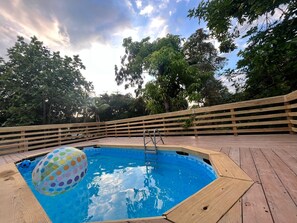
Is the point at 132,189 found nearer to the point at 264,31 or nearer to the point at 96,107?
the point at 264,31

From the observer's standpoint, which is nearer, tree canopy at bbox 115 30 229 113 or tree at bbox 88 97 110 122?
tree canopy at bbox 115 30 229 113

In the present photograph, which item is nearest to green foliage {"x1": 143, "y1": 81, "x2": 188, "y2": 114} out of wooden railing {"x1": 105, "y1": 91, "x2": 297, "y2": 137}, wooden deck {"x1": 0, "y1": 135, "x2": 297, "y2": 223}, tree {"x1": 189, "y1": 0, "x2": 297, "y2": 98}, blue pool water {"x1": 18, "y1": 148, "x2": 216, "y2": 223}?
wooden railing {"x1": 105, "y1": 91, "x2": 297, "y2": 137}

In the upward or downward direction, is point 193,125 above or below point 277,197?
above

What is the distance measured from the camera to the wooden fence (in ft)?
11.6

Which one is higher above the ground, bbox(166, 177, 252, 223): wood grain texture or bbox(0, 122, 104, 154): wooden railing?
bbox(0, 122, 104, 154): wooden railing

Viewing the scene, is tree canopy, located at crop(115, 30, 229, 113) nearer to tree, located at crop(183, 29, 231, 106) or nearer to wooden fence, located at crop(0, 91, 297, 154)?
tree, located at crop(183, 29, 231, 106)

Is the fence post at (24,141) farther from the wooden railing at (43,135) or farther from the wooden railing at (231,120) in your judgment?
the wooden railing at (231,120)

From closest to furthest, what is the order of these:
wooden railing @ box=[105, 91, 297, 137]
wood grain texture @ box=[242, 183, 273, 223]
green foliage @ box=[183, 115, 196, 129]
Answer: wood grain texture @ box=[242, 183, 273, 223]
wooden railing @ box=[105, 91, 297, 137]
green foliage @ box=[183, 115, 196, 129]

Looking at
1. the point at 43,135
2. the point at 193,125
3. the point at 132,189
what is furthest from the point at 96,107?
the point at 132,189

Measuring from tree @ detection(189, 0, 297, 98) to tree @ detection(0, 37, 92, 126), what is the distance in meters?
8.77

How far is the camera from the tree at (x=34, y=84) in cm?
895

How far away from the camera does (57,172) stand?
1.65 metres

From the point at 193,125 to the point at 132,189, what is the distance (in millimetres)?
3175

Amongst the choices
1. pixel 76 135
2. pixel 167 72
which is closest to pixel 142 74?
pixel 167 72
